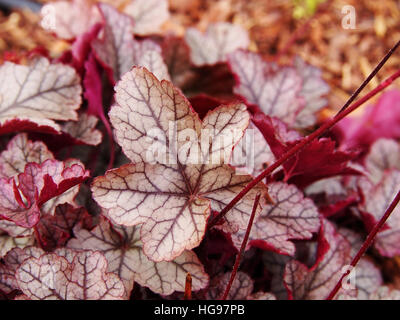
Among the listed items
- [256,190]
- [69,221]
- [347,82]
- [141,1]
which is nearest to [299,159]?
[256,190]

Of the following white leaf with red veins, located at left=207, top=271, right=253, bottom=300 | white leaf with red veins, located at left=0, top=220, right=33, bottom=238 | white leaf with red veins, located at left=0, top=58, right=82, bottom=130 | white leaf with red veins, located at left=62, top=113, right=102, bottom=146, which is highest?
white leaf with red veins, located at left=0, top=58, right=82, bottom=130

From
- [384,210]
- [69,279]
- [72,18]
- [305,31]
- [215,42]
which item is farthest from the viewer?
[305,31]

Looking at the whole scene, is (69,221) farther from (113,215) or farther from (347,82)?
(347,82)

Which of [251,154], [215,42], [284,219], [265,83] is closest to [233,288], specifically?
[284,219]

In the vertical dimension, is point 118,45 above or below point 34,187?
above

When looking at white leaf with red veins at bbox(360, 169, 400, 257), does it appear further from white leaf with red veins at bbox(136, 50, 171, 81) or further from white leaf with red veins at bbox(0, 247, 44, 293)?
white leaf with red veins at bbox(0, 247, 44, 293)
